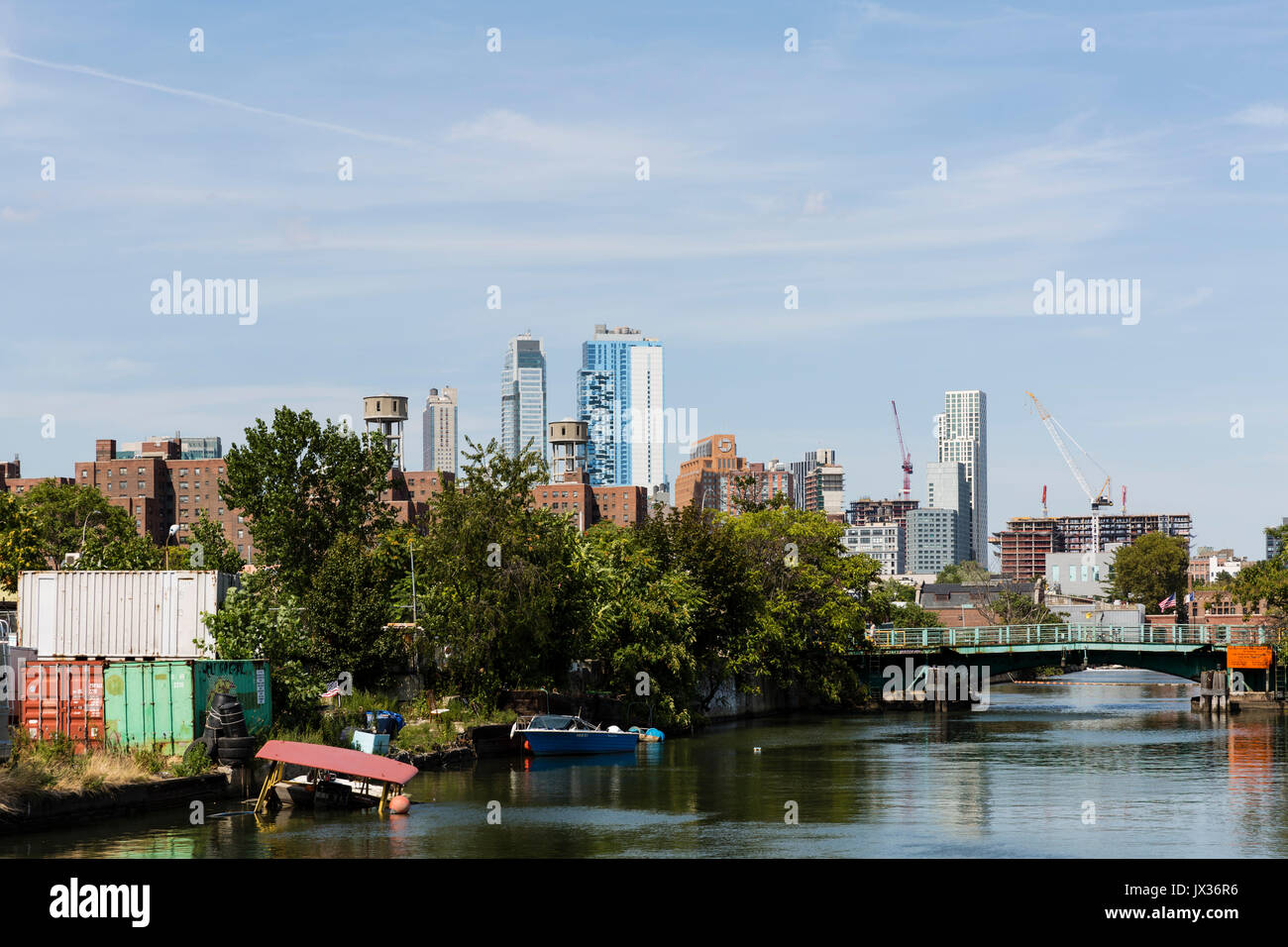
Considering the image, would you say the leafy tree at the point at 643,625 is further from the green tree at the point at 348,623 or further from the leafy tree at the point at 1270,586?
the leafy tree at the point at 1270,586

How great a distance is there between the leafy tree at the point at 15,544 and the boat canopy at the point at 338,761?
59687 mm

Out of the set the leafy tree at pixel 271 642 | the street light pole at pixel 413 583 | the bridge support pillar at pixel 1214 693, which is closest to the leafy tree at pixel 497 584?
the street light pole at pixel 413 583

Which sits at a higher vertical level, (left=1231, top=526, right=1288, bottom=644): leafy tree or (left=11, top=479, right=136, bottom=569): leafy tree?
(left=11, top=479, right=136, bottom=569): leafy tree

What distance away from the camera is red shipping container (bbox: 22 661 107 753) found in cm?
4912

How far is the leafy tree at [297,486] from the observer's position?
99.9 meters

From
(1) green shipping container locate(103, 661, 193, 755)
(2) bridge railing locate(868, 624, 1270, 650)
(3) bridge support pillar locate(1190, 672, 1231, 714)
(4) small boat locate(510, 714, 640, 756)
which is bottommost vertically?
(3) bridge support pillar locate(1190, 672, 1231, 714)

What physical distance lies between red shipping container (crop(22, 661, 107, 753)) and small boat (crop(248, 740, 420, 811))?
5935 millimetres

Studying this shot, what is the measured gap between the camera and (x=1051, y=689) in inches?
6506

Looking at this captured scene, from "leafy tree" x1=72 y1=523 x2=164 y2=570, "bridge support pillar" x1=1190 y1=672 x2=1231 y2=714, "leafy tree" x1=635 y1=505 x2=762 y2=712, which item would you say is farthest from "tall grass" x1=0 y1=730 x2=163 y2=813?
"bridge support pillar" x1=1190 y1=672 x2=1231 y2=714

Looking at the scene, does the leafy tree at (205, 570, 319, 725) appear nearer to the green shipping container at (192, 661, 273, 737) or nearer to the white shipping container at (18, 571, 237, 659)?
the white shipping container at (18, 571, 237, 659)

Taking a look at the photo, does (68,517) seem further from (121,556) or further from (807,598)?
(807,598)

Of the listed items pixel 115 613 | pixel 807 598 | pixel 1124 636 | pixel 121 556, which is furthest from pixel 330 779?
pixel 1124 636

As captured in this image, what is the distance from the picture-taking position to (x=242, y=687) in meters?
52.6
